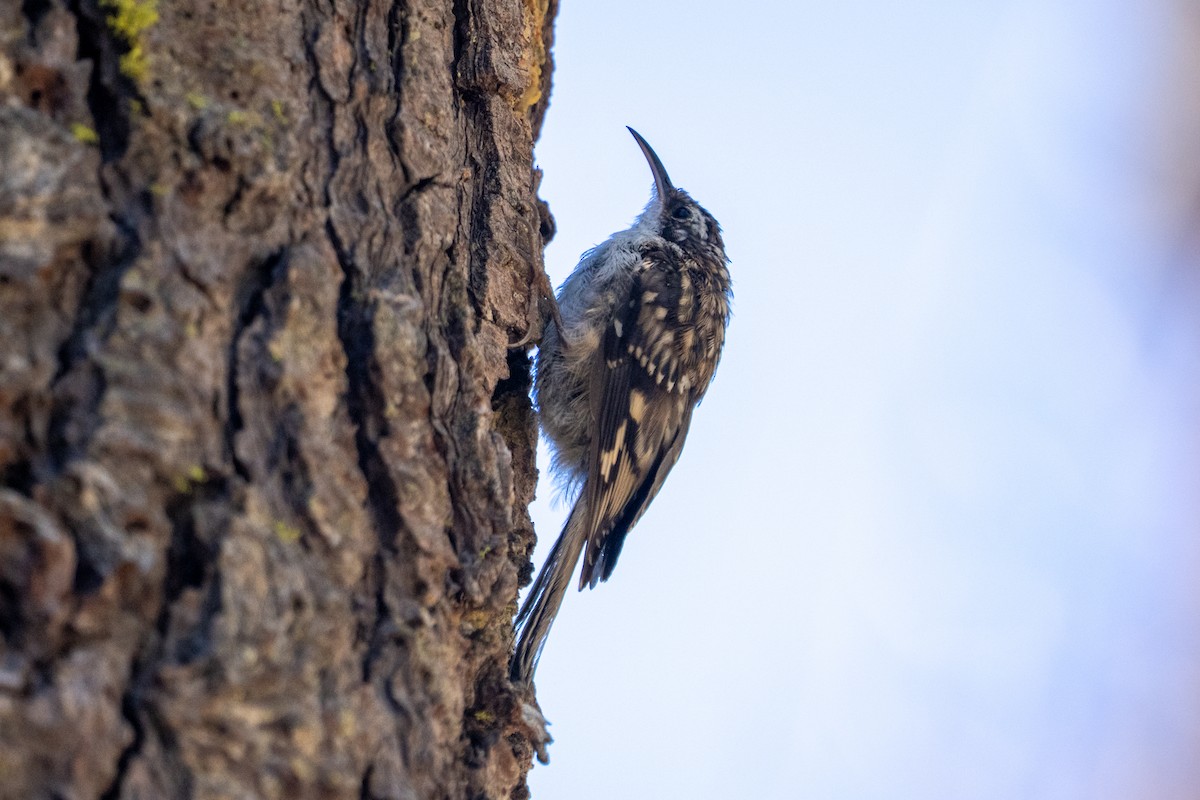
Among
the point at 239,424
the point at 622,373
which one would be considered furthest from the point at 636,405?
the point at 239,424

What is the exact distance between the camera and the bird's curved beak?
4121 millimetres

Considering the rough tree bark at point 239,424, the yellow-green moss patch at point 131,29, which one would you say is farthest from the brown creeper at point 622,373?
the yellow-green moss patch at point 131,29

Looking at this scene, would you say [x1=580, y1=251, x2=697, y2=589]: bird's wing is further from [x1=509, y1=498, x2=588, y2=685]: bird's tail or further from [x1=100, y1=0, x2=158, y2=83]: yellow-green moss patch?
[x1=100, y1=0, x2=158, y2=83]: yellow-green moss patch

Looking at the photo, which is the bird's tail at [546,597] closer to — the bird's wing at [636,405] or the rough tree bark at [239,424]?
the bird's wing at [636,405]

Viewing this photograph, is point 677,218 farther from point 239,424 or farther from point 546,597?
point 239,424

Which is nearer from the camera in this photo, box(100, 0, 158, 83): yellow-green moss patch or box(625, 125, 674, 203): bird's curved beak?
box(100, 0, 158, 83): yellow-green moss patch

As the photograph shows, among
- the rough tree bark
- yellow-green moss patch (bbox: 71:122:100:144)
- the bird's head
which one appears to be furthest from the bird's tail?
yellow-green moss patch (bbox: 71:122:100:144)

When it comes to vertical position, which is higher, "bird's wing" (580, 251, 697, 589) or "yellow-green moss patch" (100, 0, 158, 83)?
"bird's wing" (580, 251, 697, 589)

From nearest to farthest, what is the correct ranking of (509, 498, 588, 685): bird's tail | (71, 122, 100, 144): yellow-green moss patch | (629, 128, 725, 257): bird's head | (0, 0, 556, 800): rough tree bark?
1. (0, 0, 556, 800): rough tree bark
2. (71, 122, 100, 144): yellow-green moss patch
3. (509, 498, 588, 685): bird's tail
4. (629, 128, 725, 257): bird's head

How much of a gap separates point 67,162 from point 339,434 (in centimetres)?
47

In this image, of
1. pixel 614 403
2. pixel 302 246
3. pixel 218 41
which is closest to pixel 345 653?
pixel 302 246

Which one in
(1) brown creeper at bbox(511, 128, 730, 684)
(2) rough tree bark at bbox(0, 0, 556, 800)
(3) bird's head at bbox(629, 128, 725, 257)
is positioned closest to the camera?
(2) rough tree bark at bbox(0, 0, 556, 800)

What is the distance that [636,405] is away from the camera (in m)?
3.51

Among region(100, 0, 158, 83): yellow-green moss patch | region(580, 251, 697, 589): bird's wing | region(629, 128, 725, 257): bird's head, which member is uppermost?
region(629, 128, 725, 257): bird's head
